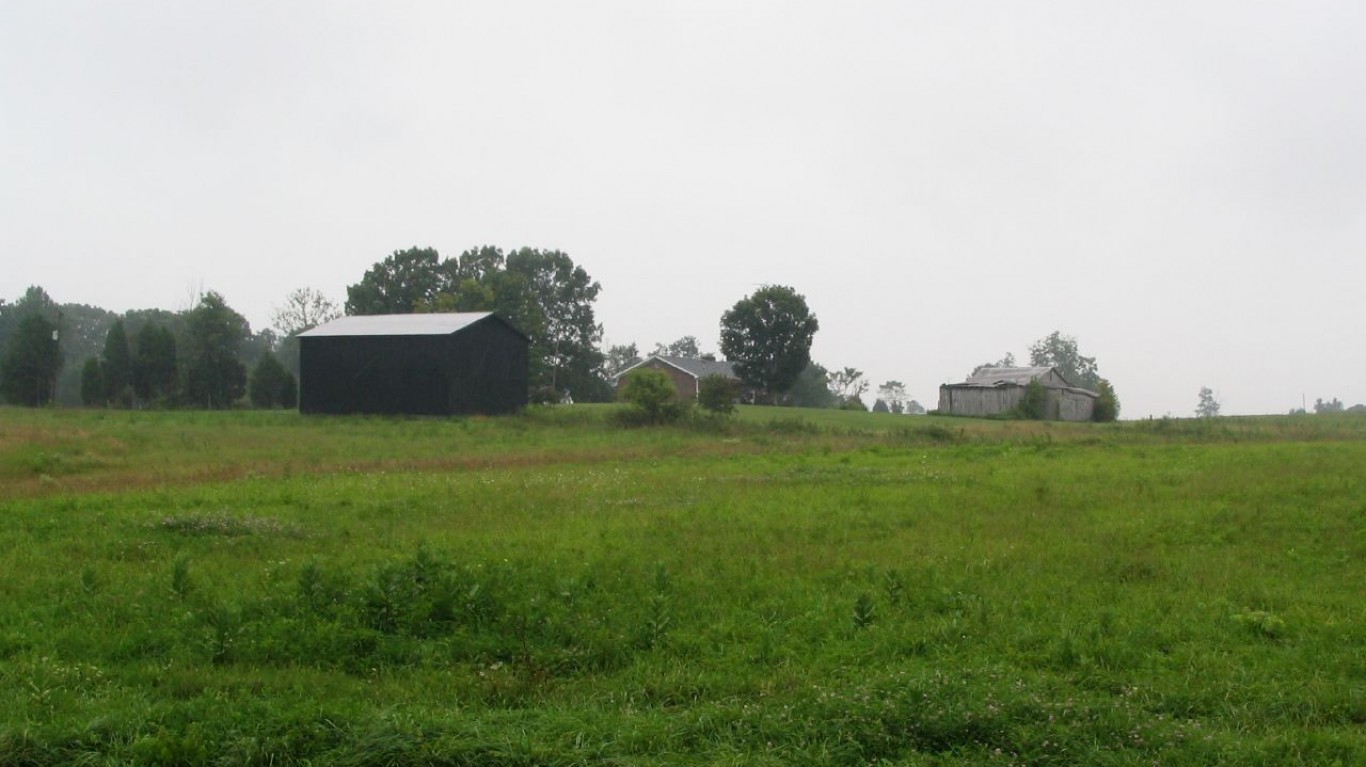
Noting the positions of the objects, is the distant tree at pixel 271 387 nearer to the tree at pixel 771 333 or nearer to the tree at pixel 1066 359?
the tree at pixel 771 333

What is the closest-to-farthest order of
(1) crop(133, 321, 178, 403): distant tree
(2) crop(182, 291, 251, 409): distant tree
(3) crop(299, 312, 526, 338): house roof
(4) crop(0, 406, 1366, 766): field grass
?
1. (4) crop(0, 406, 1366, 766): field grass
2. (3) crop(299, 312, 526, 338): house roof
3. (1) crop(133, 321, 178, 403): distant tree
4. (2) crop(182, 291, 251, 409): distant tree

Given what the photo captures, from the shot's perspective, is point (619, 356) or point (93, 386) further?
point (619, 356)

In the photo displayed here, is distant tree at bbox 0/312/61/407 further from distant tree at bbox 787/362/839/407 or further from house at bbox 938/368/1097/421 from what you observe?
distant tree at bbox 787/362/839/407

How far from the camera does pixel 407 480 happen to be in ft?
63.2

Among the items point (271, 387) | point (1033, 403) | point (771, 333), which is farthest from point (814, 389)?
point (271, 387)

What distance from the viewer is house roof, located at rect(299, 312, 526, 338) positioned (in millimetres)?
48500

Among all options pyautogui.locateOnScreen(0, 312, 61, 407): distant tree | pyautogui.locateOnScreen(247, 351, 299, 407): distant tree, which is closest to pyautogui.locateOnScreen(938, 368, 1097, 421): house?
pyautogui.locateOnScreen(247, 351, 299, 407): distant tree

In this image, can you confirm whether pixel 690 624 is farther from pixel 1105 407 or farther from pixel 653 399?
pixel 1105 407

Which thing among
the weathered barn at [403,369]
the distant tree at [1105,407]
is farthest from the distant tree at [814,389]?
the weathered barn at [403,369]

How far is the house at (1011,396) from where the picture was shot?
6794 centimetres

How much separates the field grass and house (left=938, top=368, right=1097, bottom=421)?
5267 centimetres

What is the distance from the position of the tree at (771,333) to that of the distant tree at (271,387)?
102 ft

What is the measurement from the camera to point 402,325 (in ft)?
167

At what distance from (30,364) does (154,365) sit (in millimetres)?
Answer: 6412
